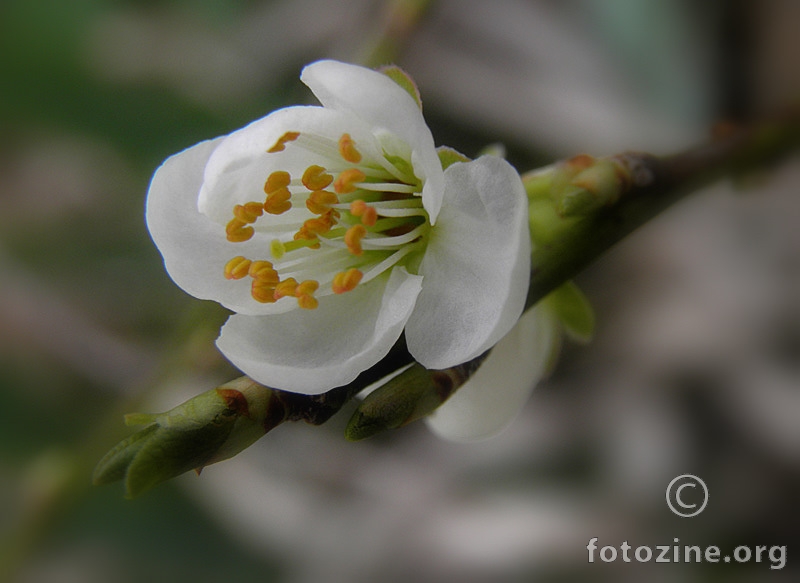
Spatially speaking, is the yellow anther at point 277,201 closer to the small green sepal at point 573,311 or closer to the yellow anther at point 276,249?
the yellow anther at point 276,249

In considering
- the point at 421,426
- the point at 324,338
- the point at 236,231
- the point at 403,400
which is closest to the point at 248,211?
the point at 236,231

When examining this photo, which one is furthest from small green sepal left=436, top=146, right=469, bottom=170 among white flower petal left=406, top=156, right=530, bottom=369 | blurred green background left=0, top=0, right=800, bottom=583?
blurred green background left=0, top=0, right=800, bottom=583

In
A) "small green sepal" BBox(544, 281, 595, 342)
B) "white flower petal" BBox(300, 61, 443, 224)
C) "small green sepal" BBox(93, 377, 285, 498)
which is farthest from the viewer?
"small green sepal" BBox(544, 281, 595, 342)

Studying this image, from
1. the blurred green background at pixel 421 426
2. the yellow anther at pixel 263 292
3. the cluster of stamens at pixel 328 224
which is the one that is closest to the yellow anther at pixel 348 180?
the cluster of stamens at pixel 328 224

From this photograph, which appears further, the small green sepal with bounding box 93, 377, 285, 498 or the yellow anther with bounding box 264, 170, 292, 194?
the yellow anther with bounding box 264, 170, 292, 194

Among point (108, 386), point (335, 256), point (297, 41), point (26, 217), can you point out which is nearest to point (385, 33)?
point (335, 256)

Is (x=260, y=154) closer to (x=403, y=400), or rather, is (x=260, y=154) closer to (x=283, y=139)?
(x=283, y=139)

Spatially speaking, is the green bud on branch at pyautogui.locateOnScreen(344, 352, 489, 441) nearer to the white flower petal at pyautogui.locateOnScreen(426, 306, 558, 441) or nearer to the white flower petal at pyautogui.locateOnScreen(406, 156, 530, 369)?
the white flower petal at pyautogui.locateOnScreen(406, 156, 530, 369)
